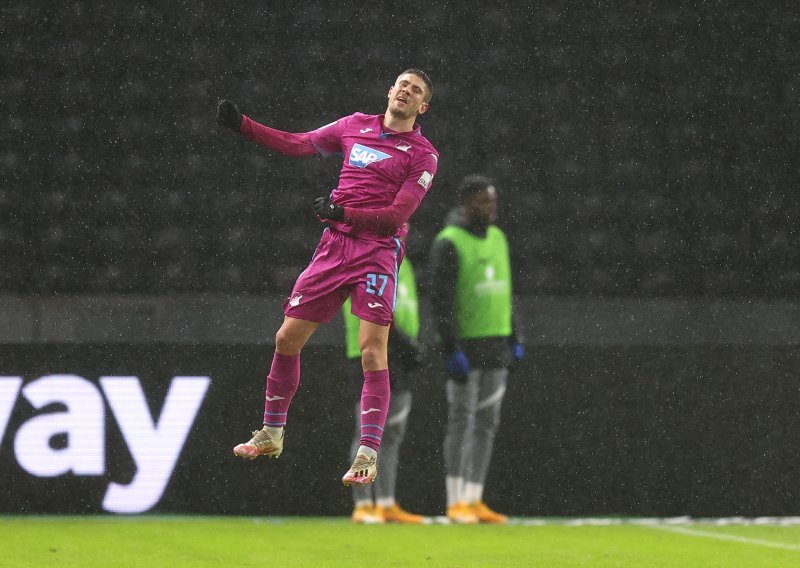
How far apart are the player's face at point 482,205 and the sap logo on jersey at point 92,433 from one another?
2089mm

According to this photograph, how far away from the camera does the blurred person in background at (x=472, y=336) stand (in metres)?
7.04

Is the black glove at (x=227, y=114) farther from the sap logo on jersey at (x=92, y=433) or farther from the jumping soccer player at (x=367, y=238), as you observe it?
the sap logo on jersey at (x=92, y=433)

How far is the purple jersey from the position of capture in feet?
15.7

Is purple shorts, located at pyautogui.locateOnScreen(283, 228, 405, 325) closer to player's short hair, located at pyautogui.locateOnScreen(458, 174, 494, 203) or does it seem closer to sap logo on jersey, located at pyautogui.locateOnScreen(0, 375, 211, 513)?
player's short hair, located at pyautogui.locateOnScreen(458, 174, 494, 203)

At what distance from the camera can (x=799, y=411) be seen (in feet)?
25.6

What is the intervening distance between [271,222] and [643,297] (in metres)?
2.82

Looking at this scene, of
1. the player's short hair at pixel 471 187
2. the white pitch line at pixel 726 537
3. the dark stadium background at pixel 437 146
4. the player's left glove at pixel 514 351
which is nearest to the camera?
the white pitch line at pixel 726 537

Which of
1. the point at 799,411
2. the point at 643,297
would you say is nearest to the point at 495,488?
the point at 799,411

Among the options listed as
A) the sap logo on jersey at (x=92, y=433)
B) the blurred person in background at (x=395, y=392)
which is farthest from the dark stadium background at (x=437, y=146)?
the blurred person in background at (x=395, y=392)

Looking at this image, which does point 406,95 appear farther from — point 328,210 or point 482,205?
point 482,205

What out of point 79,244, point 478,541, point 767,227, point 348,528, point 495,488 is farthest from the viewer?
point 767,227

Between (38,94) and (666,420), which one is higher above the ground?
(38,94)

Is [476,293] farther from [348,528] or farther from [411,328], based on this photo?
[348,528]

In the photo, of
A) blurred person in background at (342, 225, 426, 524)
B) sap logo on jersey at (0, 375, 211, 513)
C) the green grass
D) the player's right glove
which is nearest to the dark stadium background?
sap logo on jersey at (0, 375, 211, 513)
